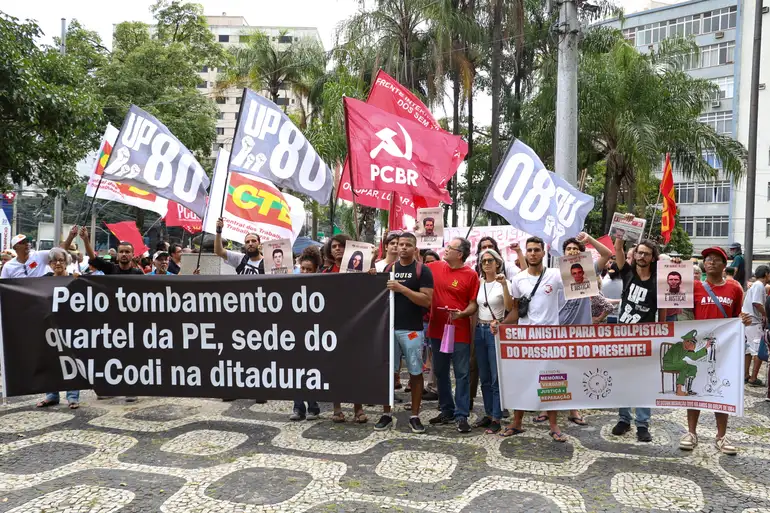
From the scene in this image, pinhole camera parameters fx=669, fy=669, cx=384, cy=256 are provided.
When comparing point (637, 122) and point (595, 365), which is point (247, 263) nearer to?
point (595, 365)

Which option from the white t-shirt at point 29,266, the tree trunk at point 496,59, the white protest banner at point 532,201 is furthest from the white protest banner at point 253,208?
the tree trunk at point 496,59

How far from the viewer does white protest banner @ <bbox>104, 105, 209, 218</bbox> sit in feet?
24.5

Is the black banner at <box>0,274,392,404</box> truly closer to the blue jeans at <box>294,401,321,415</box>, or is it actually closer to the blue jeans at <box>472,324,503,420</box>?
the blue jeans at <box>294,401,321,415</box>

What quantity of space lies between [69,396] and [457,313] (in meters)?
3.99

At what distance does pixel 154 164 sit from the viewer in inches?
303

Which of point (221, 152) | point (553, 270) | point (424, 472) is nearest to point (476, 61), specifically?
point (221, 152)

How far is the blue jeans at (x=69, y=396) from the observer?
6661 mm

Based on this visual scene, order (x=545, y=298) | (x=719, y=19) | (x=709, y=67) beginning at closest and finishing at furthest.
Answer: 1. (x=545, y=298)
2. (x=719, y=19)
3. (x=709, y=67)

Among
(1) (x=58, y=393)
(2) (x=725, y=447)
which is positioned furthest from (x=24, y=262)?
(2) (x=725, y=447)

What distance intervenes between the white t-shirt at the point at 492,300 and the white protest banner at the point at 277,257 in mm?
2180

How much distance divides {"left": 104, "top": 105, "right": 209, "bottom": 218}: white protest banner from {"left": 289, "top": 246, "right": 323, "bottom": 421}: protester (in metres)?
1.78

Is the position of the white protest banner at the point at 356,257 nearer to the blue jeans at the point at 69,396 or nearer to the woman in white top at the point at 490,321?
the woman in white top at the point at 490,321

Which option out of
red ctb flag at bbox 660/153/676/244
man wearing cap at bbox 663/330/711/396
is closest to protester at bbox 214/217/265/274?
man wearing cap at bbox 663/330/711/396

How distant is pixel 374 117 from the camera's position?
8.02 meters
